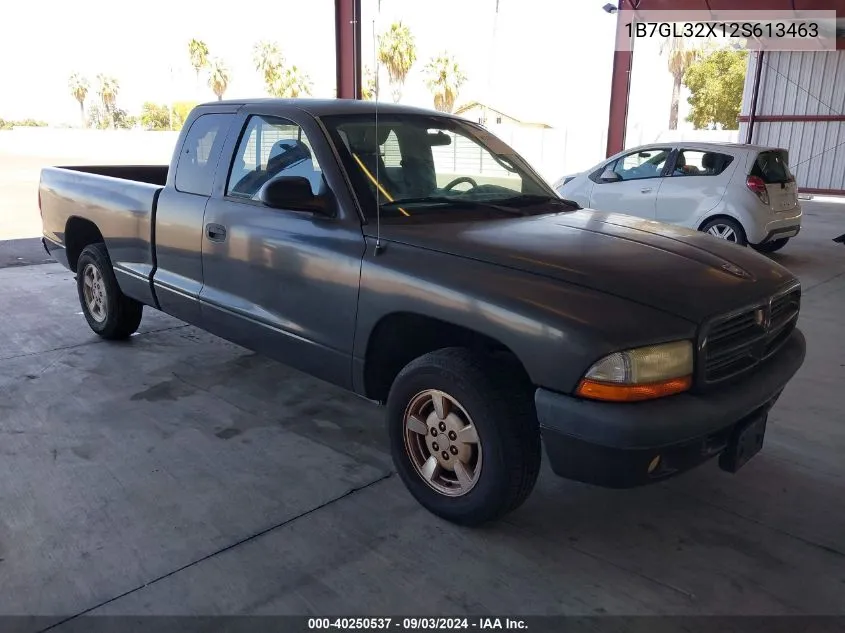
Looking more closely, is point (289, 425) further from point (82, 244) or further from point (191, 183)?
point (82, 244)

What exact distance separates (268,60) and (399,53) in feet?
49.4

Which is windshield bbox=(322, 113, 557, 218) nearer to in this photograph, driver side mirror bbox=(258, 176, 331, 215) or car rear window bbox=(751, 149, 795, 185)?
driver side mirror bbox=(258, 176, 331, 215)

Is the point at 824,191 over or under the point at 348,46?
under

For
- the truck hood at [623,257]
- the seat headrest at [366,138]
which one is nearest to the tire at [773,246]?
the truck hood at [623,257]

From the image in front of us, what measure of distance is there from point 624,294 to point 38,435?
317cm

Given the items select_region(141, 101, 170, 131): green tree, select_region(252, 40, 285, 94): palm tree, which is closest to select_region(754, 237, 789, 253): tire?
select_region(252, 40, 285, 94): palm tree

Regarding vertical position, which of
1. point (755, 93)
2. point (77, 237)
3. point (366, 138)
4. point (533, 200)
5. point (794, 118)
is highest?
point (755, 93)

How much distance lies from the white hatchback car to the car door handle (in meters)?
7.36

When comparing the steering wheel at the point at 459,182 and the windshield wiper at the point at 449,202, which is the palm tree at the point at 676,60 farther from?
the windshield wiper at the point at 449,202

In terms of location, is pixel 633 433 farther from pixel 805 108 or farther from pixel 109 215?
pixel 805 108

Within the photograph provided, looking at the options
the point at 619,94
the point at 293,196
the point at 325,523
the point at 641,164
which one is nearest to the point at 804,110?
the point at 619,94

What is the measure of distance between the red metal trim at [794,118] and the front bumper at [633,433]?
23645 mm

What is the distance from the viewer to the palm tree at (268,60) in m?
50.4

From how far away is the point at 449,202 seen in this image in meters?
3.48
